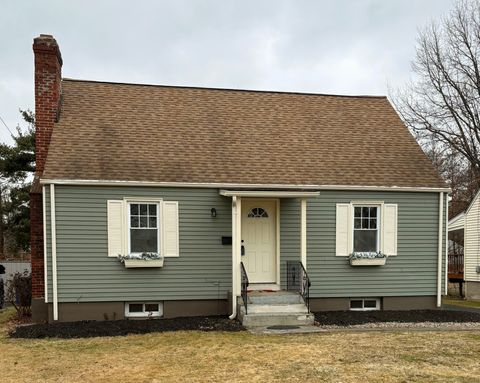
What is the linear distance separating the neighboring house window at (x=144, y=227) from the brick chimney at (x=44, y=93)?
2654 millimetres

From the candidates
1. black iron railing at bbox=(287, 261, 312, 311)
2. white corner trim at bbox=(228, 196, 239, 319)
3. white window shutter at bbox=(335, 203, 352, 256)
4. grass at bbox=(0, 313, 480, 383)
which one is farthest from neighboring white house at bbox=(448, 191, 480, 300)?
white corner trim at bbox=(228, 196, 239, 319)

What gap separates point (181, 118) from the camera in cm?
1195

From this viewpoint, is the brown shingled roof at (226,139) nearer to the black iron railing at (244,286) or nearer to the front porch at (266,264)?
the front porch at (266,264)

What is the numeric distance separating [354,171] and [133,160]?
17.6ft

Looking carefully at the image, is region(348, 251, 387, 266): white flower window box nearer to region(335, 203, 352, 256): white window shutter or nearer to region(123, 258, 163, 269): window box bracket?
region(335, 203, 352, 256): white window shutter

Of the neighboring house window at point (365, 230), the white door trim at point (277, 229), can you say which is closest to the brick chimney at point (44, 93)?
the white door trim at point (277, 229)

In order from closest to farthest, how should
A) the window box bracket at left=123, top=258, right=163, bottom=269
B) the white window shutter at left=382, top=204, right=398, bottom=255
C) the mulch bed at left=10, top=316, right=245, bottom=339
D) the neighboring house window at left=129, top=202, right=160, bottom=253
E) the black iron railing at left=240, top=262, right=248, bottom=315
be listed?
the mulch bed at left=10, top=316, right=245, bottom=339, the black iron railing at left=240, top=262, right=248, bottom=315, the window box bracket at left=123, top=258, right=163, bottom=269, the neighboring house window at left=129, top=202, right=160, bottom=253, the white window shutter at left=382, top=204, right=398, bottom=255

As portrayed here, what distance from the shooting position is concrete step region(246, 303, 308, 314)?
378 inches

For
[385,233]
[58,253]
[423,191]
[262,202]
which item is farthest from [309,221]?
[58,253]

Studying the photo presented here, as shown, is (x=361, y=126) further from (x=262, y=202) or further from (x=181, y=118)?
(x=181, y=118)

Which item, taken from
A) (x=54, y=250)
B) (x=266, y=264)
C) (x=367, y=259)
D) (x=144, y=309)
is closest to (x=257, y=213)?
(x=266, y=264)

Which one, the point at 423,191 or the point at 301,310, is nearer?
the point at 301,310

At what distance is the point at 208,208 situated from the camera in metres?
10.4

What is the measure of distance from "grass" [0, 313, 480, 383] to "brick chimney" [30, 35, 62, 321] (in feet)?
6.60
